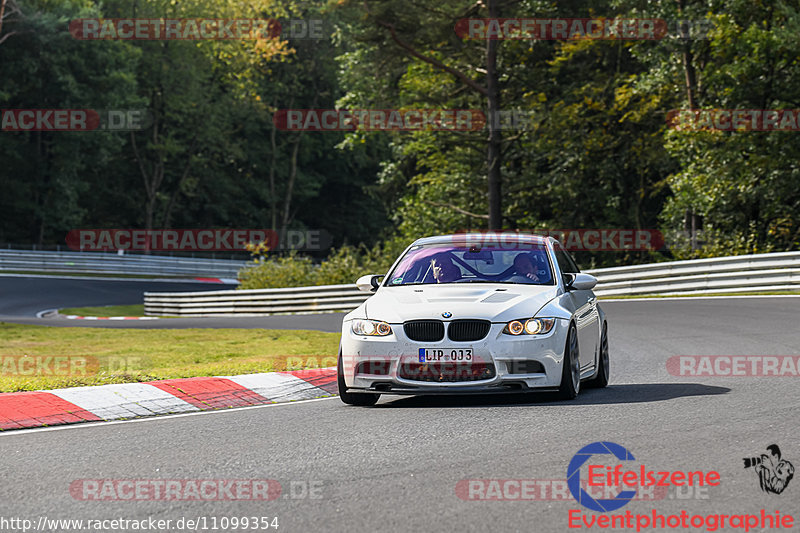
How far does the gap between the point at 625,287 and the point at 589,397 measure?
17649mm

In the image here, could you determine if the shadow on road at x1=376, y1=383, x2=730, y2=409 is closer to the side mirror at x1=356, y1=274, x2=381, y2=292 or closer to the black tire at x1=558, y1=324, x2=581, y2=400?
the black tire at x1=558, y1=324, x2=581, y2=400

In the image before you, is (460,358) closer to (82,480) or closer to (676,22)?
(82,480)

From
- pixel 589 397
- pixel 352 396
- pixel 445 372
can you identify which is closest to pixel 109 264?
pixel 352 396

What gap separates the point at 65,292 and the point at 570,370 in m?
38.1

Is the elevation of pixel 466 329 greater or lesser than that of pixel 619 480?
greater

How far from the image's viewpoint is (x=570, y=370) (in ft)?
31.8

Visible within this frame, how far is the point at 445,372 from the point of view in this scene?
30.8 ft

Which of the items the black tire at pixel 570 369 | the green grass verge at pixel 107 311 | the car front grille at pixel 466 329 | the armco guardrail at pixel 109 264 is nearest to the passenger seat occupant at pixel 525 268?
the black tire at pixel 570 369

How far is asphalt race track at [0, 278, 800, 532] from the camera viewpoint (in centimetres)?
566

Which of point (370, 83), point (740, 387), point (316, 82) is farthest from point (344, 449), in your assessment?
point (316, 82)

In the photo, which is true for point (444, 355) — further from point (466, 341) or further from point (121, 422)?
point (121, 422)

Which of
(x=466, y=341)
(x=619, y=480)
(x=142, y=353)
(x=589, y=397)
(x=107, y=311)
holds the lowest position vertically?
(x=107, y=311)

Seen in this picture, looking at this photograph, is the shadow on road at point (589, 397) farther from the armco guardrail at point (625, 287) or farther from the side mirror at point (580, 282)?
the armco guardrail at point (625, 287)

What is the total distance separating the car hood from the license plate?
0.90 ft
